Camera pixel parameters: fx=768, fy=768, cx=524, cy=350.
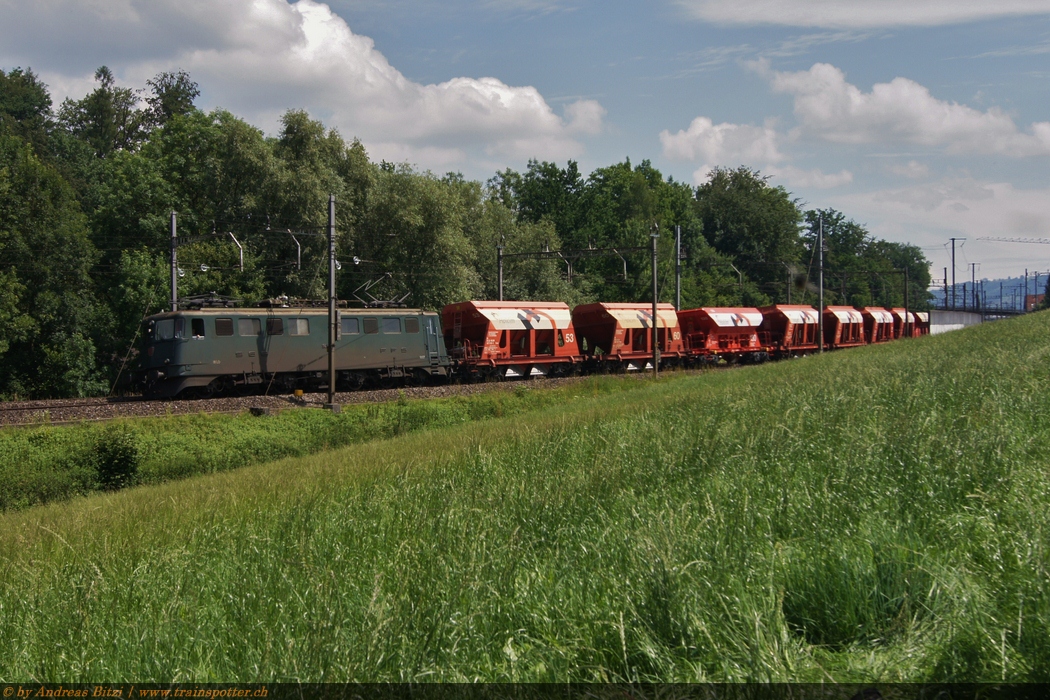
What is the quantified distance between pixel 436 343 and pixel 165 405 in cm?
1199

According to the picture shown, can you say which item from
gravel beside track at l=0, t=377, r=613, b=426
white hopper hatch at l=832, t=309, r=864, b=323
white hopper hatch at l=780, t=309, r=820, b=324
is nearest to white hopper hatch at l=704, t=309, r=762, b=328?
white hopper hatch at l=780, t=309, r=820, b=324

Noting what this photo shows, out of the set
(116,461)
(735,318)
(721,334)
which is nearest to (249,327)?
(116,461)

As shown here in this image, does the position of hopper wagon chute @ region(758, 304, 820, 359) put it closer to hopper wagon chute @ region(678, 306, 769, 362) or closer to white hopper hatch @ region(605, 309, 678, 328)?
hopper wagon chute @ region(678, 306, 769, 362)

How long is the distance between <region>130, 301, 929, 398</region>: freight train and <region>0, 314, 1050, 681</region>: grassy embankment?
64.3 ft

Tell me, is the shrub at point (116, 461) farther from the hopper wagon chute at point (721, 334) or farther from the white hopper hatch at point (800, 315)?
the white hopper hatch at point (800, 315)

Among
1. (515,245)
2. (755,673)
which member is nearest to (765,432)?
(755,673)

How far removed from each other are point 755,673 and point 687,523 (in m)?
1.56

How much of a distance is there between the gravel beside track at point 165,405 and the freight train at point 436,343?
66.4 inches

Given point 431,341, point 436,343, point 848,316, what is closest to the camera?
point 431,341

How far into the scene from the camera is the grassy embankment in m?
3.69

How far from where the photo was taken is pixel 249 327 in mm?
27125

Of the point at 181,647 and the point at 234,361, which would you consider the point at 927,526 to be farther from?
the point at 234,361

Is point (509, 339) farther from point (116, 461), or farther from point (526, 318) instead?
point (116, 461)

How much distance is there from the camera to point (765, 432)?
769 cm
